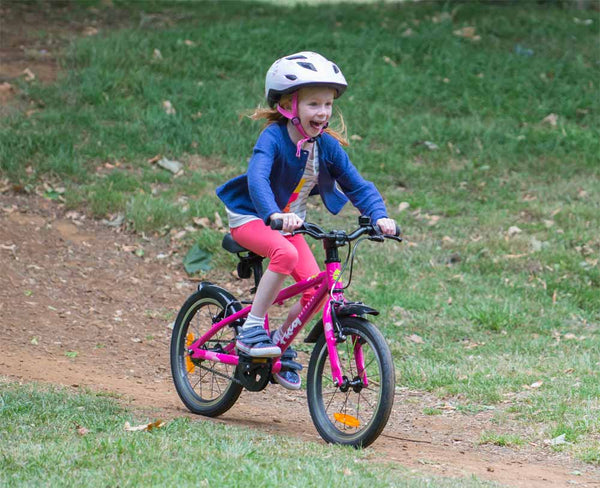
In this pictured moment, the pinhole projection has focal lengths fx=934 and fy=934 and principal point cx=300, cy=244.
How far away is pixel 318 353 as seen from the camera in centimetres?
496

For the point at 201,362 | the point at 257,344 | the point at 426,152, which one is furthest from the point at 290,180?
the point at 426,152

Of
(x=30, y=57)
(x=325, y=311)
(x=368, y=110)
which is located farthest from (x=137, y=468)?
(x=30, y=57)

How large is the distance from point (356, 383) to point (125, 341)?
10.1 ft

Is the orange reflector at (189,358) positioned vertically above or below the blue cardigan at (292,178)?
below

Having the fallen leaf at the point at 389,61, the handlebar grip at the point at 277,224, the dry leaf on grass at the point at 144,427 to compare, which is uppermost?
the handlebar grip at the point at 277,224

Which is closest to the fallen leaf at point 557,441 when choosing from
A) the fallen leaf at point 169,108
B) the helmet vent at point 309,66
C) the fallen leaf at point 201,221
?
the helmet vent at point 309,66

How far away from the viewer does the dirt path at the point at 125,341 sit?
4.86 m

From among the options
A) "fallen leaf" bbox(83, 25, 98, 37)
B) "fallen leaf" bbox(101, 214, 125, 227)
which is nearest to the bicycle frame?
"fallen leaf" bbox(101, 214, 125, 227)

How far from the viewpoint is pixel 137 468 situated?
398 cm

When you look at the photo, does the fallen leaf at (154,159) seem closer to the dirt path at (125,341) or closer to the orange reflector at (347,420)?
the dirt path at (125,341)

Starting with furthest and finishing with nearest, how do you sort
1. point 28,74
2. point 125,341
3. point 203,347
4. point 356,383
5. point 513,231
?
point 28,74
point 513,231
point 125,341
point 203,347
point 356,383

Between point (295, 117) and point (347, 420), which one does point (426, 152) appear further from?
point (347, 420)

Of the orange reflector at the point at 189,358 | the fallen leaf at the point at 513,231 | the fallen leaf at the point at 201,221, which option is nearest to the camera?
the orange reflector at the point at 189,358

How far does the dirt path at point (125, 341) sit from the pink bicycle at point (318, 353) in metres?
0.17
